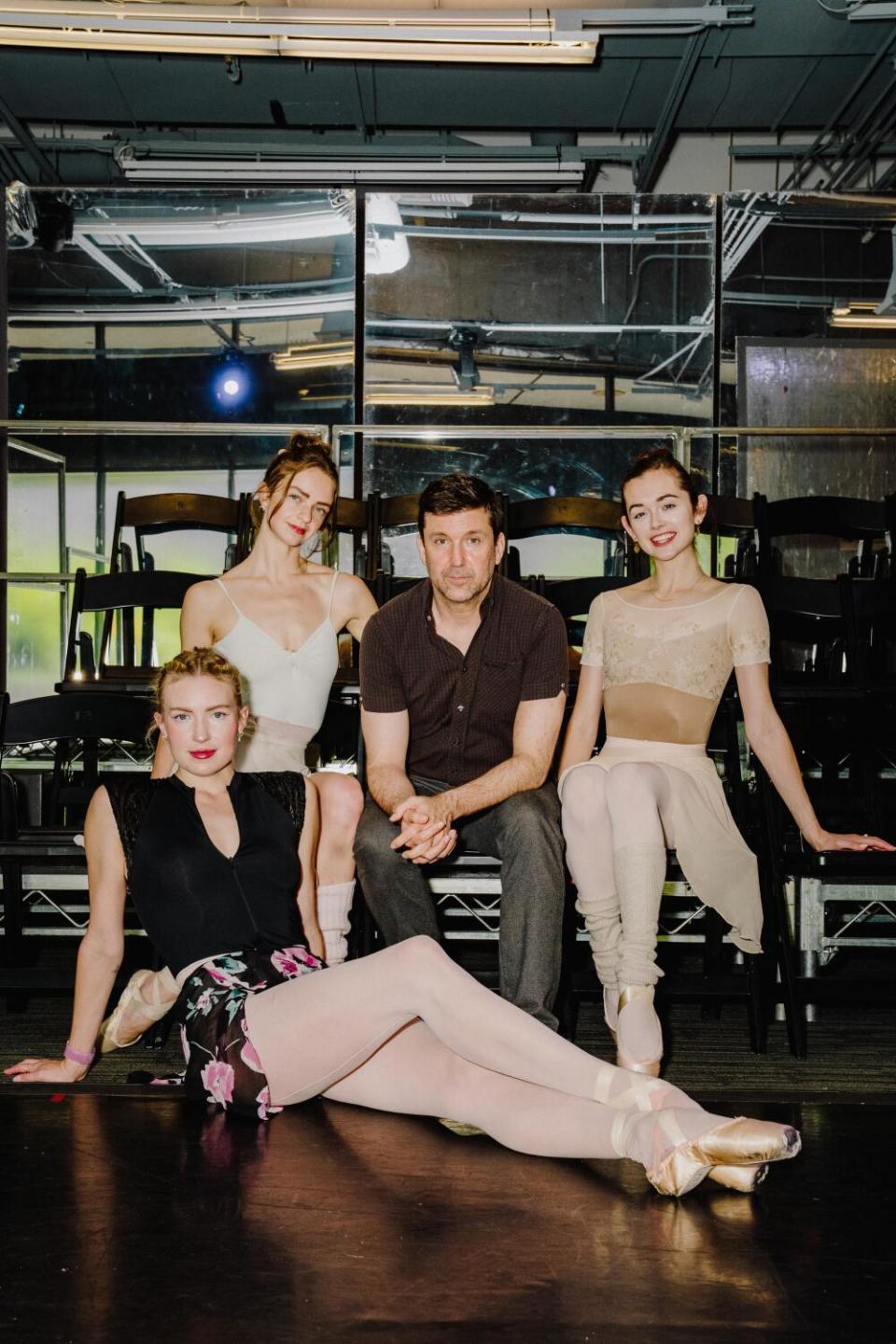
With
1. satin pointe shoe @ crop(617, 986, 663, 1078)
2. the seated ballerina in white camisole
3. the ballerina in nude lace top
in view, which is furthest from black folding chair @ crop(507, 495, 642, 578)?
satin pointe shoe @ crop(617, 986, 663, 1078)

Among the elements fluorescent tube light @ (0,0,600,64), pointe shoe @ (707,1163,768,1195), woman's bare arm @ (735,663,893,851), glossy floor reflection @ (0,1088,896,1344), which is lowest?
glossy floor reflection @ (0,1088,896,1344)

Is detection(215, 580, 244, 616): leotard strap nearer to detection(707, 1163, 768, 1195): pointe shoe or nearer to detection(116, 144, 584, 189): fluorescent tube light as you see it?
detection(707, 1163, 768, 1195): pointe shoe

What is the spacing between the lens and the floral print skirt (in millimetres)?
1938

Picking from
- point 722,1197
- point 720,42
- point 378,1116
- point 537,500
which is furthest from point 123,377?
Answer: point 722,1197

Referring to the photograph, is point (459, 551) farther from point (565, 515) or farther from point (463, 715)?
point (565, 515)

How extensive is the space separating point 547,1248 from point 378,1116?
0.57 meters

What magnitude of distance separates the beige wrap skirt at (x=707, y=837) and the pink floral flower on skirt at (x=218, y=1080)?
90 centimetres

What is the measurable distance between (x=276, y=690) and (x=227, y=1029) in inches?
41.0

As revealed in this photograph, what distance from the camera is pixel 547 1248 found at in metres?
1.51

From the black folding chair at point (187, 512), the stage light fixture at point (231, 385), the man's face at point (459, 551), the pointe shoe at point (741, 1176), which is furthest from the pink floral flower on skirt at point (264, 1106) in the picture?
the stage light fixture at point (231, 385)

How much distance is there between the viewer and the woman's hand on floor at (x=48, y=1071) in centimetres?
215

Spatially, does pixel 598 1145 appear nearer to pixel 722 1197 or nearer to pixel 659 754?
pixel 722 1197

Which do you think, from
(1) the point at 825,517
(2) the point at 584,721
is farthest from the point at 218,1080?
(1) the point at 825,517

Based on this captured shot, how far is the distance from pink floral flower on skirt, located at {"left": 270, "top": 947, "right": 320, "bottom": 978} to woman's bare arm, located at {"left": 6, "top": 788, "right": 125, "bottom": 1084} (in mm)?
298
